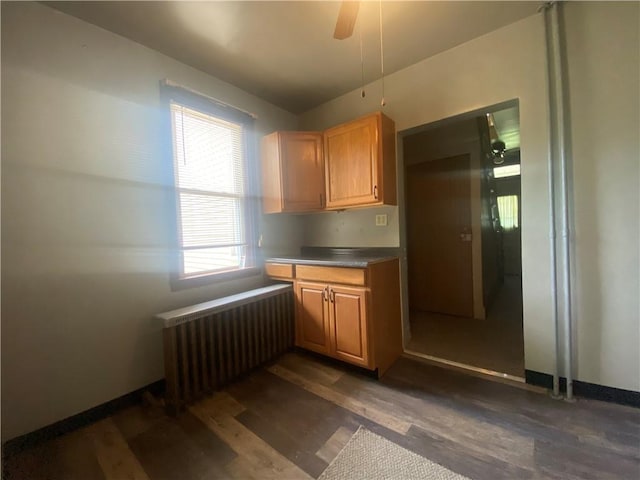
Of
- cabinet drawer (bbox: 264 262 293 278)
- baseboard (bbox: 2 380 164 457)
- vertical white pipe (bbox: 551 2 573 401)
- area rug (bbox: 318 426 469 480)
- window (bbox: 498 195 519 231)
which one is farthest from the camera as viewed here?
window (bbox: 498 195 519 231)

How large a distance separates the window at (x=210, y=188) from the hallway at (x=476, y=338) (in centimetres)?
203

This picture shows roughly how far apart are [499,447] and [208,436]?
162 cm

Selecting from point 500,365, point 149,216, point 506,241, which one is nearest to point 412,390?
point 500,365

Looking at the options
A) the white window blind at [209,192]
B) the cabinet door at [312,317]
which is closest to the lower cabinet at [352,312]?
the cabinet door at [312,317]

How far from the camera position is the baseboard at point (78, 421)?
1.41m

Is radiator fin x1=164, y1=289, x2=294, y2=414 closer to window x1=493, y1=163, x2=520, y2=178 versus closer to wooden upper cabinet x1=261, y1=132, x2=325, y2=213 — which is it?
wooden upper cabinet x1=261, y1=132, x2=325, y2=213

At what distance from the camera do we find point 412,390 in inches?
74.4

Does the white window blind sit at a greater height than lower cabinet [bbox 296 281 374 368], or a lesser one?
greater

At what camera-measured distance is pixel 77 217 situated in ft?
5.26

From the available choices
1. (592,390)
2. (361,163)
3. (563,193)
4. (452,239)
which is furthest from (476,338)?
(361,163)

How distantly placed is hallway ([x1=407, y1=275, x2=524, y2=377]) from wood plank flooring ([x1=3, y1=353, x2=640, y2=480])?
0.36 m

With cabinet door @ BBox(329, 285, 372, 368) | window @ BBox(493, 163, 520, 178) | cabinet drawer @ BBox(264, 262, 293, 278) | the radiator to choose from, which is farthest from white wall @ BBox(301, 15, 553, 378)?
window @ BBox(493, 163, 520, 178)

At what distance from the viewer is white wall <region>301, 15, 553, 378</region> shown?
5.92ft

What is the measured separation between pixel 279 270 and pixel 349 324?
2.98ft
